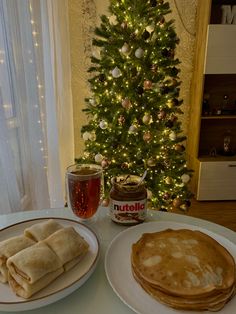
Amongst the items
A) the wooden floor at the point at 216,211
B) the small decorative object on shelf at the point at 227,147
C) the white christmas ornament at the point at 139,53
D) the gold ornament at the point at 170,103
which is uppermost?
the white christmas ornament at the point at 139,53

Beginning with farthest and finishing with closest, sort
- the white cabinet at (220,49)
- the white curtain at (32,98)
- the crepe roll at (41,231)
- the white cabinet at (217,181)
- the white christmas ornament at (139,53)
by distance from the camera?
the white cabinet at (217,181)
the white cabinet at (220,49)
the white christmas ornament at (139,53)
the white curtain at (32,98)
the crepe roll at (41,231)

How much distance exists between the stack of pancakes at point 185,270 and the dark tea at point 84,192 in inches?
7.9

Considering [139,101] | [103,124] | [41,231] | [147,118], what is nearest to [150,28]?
[139,101]

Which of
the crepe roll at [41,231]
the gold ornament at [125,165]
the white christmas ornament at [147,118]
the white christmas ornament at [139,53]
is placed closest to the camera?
the crepe roll at [41,231]

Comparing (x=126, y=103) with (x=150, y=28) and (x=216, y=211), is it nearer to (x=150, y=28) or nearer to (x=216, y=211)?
(x=150, y=28)

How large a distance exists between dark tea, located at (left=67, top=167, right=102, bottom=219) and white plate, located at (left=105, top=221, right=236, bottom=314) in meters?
0.14

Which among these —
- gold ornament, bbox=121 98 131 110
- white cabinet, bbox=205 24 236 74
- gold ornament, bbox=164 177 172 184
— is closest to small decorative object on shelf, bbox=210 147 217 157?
white cabinet, bbox=205 24 236 74

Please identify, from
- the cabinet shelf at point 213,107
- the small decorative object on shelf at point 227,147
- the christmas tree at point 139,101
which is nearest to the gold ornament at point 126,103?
the christmas tree at point 139,101

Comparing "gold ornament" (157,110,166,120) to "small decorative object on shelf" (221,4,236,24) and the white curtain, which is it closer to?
the white curtain

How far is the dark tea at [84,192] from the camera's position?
72cm

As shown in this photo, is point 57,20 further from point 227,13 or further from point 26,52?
point 227,13

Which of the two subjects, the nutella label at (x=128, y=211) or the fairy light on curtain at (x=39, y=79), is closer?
the nutella label at (x=128, y=211)

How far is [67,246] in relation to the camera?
534 mm

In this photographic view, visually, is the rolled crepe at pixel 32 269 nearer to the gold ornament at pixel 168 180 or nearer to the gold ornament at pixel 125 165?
the gold ornament at pixel 125 165
